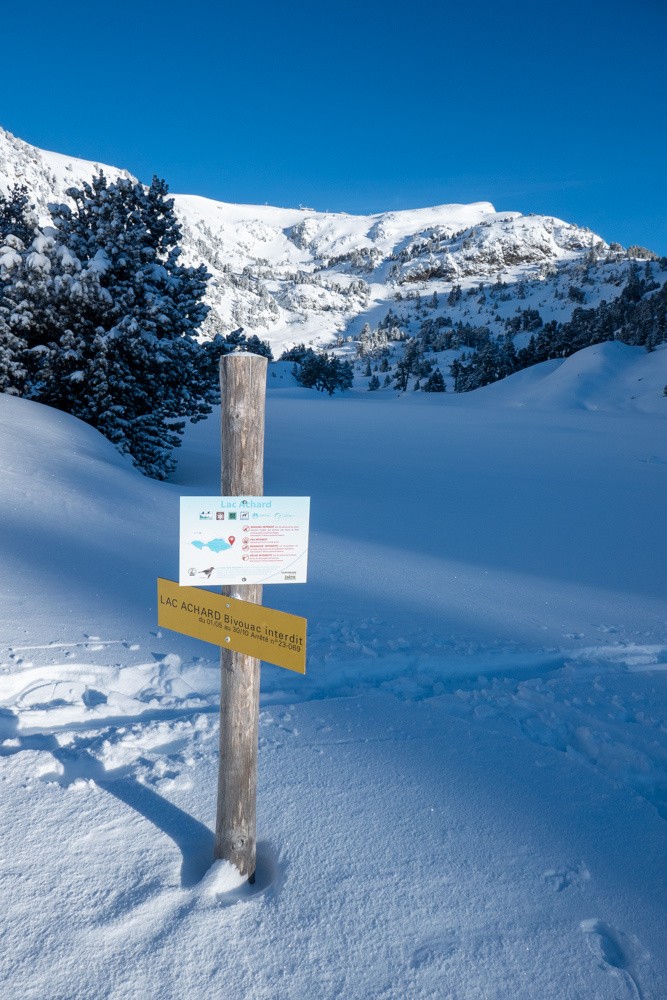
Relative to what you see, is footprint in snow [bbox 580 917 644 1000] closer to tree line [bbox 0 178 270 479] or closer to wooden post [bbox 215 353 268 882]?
wooden post [bbox 215 353 268 882]

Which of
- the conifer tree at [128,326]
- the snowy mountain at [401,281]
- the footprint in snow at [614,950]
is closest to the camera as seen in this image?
the footprint in snow at [614,950]

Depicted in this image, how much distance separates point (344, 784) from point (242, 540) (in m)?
1.58

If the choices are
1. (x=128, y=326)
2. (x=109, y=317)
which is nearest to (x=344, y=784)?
(x=128, y=326)

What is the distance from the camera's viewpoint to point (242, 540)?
2.11 metres

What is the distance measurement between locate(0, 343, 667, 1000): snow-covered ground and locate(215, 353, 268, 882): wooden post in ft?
0.56

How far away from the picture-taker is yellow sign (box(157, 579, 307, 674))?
2.06 metres

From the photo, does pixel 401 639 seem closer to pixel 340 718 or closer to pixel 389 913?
pixel 340 718

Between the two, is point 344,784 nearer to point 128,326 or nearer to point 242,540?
point 242,540

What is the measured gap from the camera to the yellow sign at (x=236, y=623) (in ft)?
6.75

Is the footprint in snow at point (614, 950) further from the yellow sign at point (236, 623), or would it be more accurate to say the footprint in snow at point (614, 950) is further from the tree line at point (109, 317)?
the tree line at point (109, 317)

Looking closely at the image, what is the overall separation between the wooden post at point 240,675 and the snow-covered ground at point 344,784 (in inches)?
6.7

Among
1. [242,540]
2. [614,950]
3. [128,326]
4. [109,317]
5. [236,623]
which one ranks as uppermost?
[109,317]

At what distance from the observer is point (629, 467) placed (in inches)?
622

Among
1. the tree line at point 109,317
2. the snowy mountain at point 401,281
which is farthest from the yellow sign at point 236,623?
the snowy mountain at point 401,281
